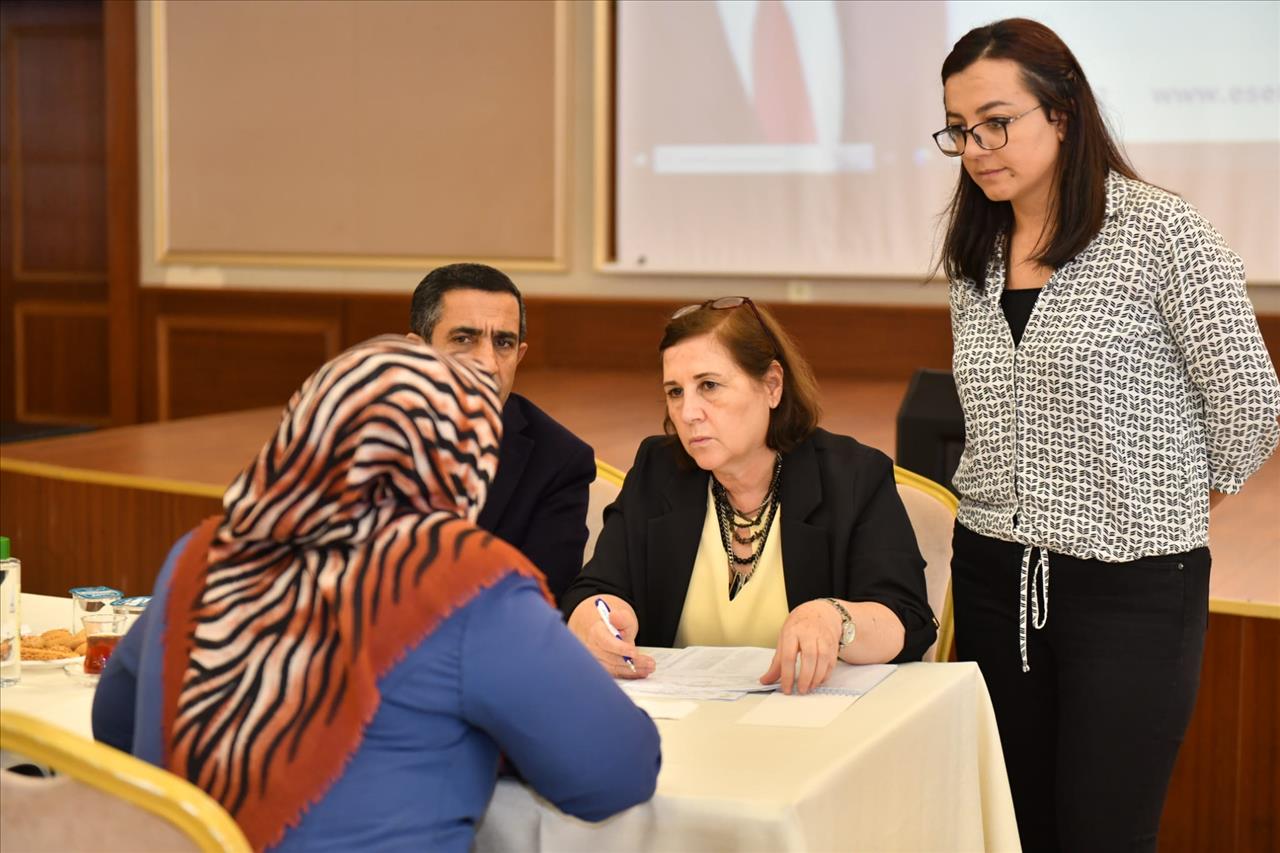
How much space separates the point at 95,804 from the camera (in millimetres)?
1134

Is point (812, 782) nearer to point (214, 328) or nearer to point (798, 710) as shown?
point (798, 710)

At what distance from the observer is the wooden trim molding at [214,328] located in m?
6.82

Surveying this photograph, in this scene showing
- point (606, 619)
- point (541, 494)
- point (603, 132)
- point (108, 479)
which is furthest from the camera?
point (603, 132)

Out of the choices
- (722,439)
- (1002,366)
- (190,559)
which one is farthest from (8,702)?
(1002,366)

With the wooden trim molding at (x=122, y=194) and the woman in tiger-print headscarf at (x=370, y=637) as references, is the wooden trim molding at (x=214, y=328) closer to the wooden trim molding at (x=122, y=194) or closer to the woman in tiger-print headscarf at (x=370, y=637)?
the wooden trim molding at (x=122, y=194)

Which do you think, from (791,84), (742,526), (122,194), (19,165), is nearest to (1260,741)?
(742,526)

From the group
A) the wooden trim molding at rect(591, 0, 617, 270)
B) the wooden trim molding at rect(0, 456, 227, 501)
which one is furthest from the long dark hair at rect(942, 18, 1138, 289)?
the wooden trim molding at rect(591, 0, 617, 270)

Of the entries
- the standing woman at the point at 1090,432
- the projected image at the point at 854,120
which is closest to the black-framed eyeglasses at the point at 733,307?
the standing woman at the point at 1090,432

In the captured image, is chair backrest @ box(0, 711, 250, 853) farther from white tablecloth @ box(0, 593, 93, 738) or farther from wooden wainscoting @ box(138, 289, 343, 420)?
wooden wainscoting @ box(138, 289, 343, 420)

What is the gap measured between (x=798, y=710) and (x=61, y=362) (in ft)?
21.6

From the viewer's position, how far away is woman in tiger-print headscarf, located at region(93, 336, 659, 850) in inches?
47.2

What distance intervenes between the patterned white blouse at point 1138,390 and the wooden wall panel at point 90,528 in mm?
2390

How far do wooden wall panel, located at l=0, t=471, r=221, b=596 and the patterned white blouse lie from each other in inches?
94.1

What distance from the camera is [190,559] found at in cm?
131
